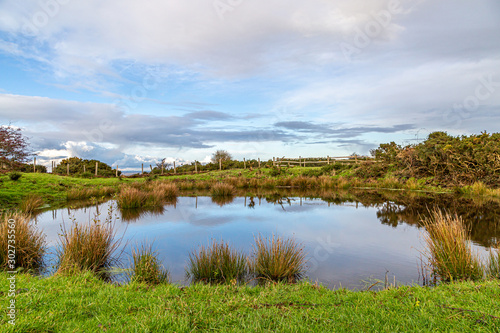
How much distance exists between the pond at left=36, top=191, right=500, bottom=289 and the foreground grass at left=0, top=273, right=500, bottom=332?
150 centimetres

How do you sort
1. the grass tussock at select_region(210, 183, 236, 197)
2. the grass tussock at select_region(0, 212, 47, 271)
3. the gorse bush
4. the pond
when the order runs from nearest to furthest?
the grass tussock at select_region(0, 212, 47, 271) → the pond → the gorse bush → the grass tussock at select_region(210, 183, 236, 197)

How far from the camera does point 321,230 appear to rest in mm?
11711

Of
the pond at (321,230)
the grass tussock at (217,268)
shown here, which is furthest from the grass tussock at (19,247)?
the grass tussock at (217,268)

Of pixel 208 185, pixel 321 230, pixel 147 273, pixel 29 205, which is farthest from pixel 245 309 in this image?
pixel 208 185

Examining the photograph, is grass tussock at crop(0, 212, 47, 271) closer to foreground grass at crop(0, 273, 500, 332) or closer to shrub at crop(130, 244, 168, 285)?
foreground grass at crop(0, 273, 500, 332)

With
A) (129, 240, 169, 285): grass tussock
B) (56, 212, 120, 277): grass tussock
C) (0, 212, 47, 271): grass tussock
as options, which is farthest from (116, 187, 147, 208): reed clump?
(129, 240, 169, 285): grass tussock

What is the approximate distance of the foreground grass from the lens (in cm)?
346

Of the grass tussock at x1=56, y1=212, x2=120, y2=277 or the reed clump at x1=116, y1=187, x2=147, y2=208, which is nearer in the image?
the grass tussock at x1=56, y1=212, x2=120, y2=277

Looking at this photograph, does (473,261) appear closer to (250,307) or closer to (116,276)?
(250,307)

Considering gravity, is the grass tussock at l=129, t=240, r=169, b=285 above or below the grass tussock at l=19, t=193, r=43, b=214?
below

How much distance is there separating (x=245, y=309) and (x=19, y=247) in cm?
621

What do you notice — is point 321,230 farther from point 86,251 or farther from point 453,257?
point 86,251

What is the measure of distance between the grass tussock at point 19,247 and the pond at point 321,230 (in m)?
0.47

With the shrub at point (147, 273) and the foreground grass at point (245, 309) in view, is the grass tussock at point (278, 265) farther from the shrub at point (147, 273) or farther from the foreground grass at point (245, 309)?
the shrub at point (147, 273)
